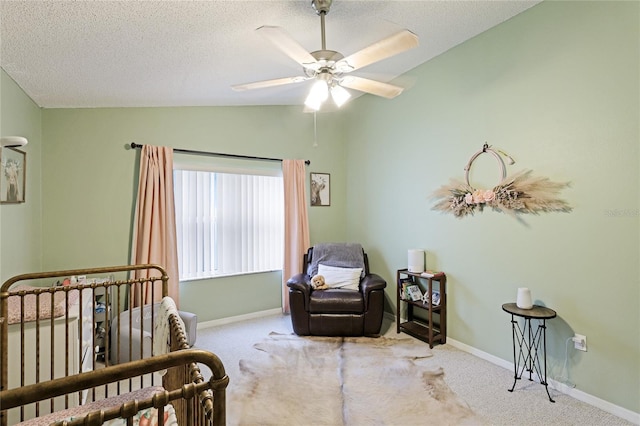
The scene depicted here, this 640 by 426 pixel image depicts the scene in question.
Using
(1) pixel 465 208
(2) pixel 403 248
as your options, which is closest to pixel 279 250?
(2) pixel 403 248

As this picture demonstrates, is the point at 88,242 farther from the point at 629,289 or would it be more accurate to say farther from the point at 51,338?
the point at 629,289

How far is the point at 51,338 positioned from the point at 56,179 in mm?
1964

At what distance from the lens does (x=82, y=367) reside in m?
2.13

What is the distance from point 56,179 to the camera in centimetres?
314

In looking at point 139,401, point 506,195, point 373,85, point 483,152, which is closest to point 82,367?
point 139,401

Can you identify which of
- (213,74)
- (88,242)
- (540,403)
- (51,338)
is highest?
(213,74)

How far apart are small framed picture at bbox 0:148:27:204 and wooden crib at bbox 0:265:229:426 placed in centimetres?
70

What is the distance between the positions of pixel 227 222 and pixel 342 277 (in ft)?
5.19

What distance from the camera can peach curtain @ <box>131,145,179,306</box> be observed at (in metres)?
3.33

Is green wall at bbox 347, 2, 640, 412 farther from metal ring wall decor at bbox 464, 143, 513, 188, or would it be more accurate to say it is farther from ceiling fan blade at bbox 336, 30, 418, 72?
ceiling fan blade at bbox 336, 30, 418, 72

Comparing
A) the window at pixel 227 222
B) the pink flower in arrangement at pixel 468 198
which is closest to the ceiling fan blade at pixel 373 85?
the pink flower in arrangement at pixel 468 198

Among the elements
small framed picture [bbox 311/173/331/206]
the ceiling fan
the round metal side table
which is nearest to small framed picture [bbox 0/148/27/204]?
the ceiling fan

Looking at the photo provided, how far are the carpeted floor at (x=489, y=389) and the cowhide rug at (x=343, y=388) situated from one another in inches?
4.0

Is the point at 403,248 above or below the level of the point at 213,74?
below
